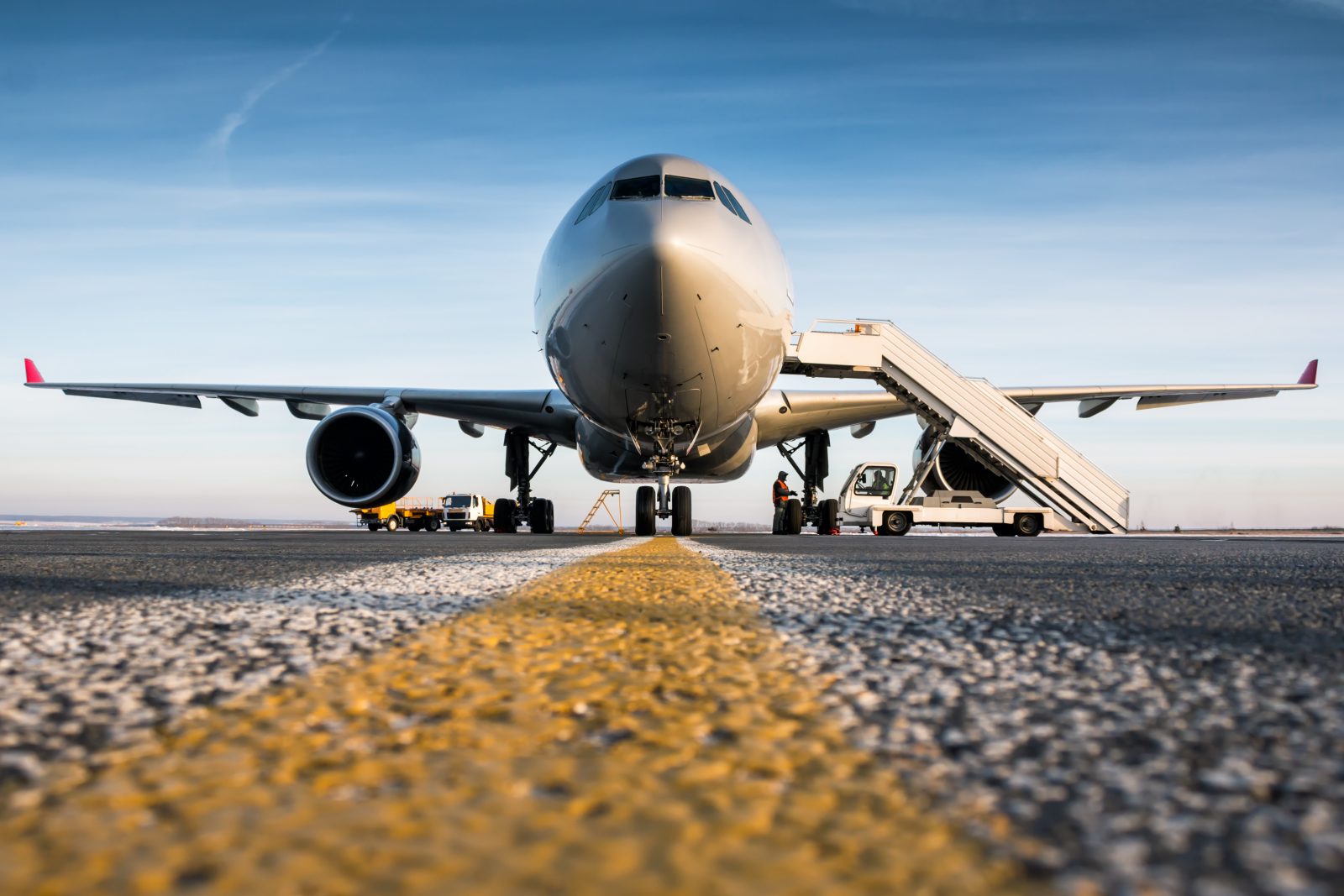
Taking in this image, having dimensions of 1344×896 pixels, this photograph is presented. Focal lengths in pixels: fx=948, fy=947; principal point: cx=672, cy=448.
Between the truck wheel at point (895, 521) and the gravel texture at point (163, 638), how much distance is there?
12.7 metres

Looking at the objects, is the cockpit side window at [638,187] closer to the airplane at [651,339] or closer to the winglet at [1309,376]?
the airplane at [651,339]

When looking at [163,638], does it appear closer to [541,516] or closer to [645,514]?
[645,514]

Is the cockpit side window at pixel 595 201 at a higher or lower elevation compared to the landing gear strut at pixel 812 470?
higher

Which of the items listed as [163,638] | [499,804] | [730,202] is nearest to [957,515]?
[730,202]

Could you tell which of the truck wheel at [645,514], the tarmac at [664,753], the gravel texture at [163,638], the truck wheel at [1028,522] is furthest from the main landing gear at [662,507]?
the tarmac at [664,753]

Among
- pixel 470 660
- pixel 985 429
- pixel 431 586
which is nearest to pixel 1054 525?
pixel 985 429

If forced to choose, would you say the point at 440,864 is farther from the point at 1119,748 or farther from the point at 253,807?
the point at 1119,748

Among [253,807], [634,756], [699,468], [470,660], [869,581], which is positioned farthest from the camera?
[699,468]

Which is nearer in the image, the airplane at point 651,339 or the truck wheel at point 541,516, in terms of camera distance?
the airplane at point 651,339

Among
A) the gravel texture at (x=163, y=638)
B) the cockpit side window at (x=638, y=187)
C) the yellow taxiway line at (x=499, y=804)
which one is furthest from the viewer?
the cockpit side window at (x=638, y=187)

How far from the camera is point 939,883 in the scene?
2.01 feet

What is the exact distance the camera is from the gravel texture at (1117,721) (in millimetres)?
664

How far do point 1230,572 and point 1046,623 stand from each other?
2439 millimetres

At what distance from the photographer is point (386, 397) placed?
15.2 m
